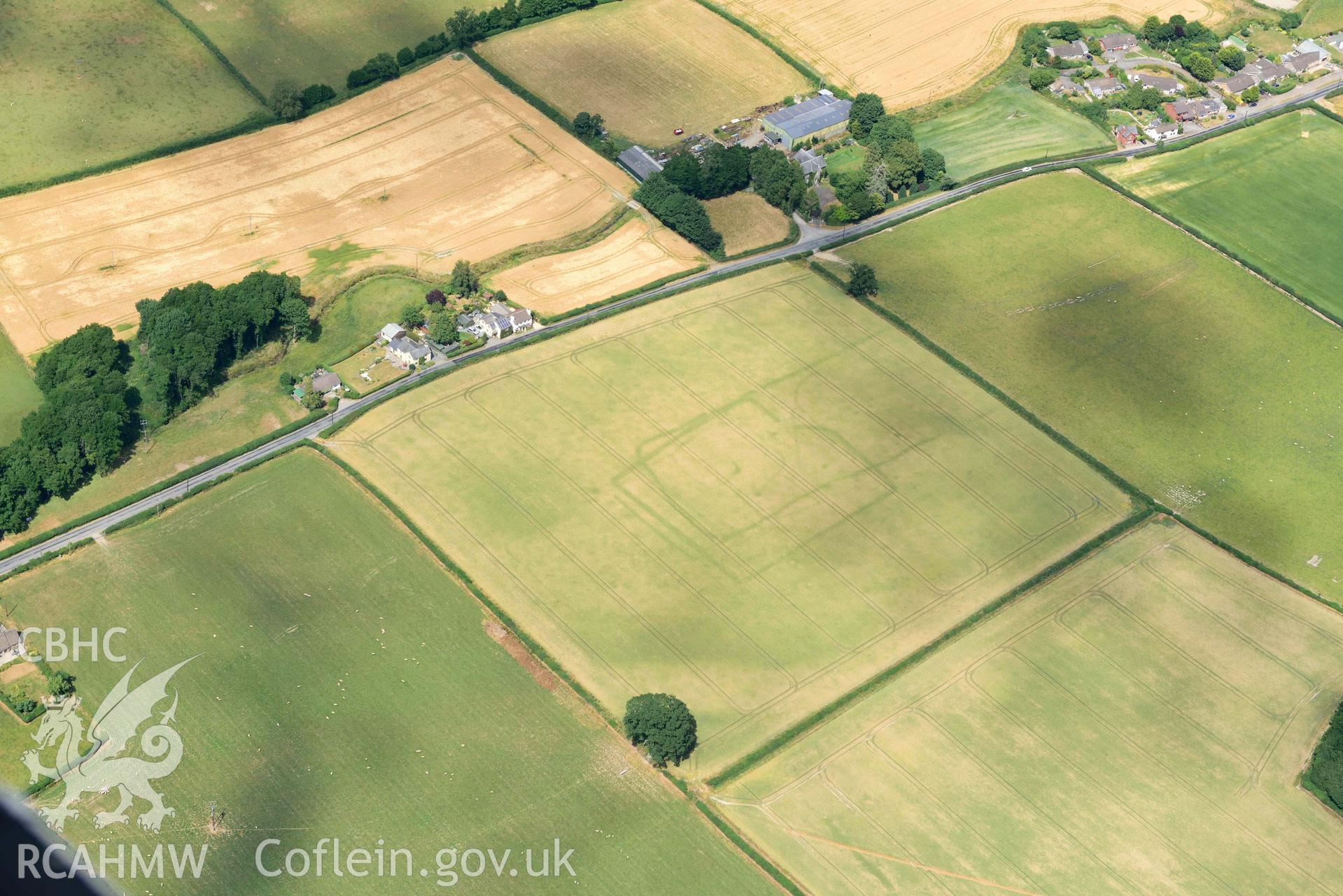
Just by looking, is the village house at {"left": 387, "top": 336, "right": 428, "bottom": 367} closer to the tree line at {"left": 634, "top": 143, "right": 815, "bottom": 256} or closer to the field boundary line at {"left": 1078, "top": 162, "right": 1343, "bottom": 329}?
the tree line at {"left": 634, "top": 143, "right": 815, "bottom": 256}

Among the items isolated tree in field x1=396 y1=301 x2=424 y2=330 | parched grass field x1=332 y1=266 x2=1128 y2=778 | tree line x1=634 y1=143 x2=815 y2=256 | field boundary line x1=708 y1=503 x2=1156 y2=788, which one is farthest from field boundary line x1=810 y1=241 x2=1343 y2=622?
isolated tree in field x1=396 y1=301 x2=424 y2=330

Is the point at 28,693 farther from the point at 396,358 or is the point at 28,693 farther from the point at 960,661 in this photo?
the point at 960,661

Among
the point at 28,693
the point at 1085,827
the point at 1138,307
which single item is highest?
the point at 1138,307

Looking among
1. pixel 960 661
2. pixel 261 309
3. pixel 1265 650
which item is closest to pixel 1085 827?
pixel 960 661

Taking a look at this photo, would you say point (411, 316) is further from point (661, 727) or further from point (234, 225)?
point (661, 727)

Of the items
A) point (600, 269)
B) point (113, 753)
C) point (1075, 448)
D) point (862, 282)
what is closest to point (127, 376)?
point (113, 753)

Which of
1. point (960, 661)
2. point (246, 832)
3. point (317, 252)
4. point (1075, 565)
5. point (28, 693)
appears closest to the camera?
point (246, 832)
